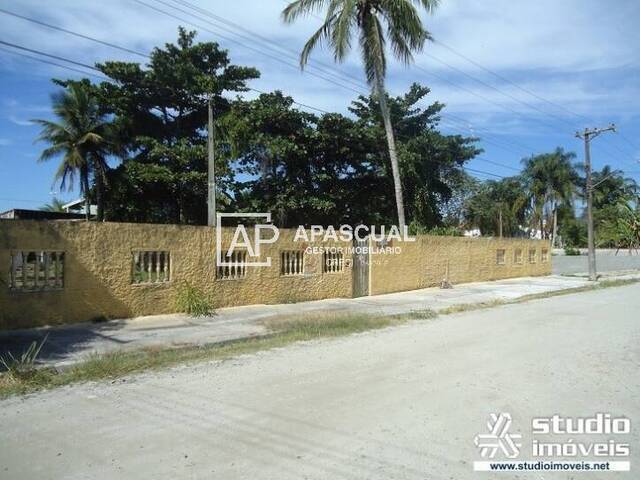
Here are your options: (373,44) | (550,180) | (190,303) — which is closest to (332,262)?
(190,303)

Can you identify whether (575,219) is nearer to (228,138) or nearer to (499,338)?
(228,138)

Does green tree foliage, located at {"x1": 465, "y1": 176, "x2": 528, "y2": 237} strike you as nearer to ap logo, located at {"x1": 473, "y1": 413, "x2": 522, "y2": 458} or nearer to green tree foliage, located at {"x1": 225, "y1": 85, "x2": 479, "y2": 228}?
green tree foliage, located at {"x1": 225, "y1": 85, "x2": 479, "y2": 228}

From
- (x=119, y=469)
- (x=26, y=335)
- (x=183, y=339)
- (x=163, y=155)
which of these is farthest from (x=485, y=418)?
(x=163, y=155)

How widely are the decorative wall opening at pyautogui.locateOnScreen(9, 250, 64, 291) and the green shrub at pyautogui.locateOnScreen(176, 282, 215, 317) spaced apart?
2648 mm

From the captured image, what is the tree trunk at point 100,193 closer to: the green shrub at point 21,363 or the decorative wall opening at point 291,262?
the decorative wall opening at point 291,262

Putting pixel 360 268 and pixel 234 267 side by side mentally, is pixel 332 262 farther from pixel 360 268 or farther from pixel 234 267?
pixel 234 267

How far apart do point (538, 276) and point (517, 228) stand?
27551 millimetres

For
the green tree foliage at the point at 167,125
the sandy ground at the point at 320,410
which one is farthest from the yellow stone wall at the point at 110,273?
the green tree foliage at the point at 167,125

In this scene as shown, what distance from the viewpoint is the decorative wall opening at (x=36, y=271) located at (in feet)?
32.9

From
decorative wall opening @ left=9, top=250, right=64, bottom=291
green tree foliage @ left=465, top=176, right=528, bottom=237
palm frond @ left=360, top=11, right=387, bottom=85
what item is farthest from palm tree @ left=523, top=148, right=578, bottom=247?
decorative wall opening @ left=9, top=250, right=64, bottom=291

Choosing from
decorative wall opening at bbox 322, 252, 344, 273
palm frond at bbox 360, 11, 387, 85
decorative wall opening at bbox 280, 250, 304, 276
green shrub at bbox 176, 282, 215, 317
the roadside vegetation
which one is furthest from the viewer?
palm frond at bbox 360, 11, 387, 85

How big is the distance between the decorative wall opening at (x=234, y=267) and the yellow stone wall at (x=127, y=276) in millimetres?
138

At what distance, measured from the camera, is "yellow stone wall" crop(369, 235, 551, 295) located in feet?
62.0

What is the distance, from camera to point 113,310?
11.4 m
